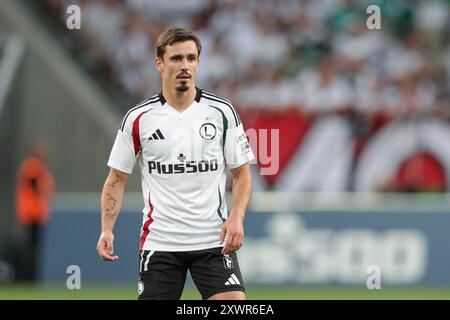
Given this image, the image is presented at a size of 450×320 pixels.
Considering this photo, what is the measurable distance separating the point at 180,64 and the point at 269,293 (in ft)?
22.2

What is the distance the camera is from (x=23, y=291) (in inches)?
523

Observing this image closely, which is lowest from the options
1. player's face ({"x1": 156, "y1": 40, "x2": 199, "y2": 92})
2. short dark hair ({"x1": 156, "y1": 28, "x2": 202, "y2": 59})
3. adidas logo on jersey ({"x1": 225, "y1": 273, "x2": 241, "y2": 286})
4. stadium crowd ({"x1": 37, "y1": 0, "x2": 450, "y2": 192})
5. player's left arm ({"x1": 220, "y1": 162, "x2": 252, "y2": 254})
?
adidas logo on jersey ({"x1": 225, "y1": 273, "x2": 241, "y2": 286})

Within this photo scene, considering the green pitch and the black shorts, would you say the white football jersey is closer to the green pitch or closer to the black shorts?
the black shorts

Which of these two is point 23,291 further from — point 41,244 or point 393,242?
point 393,242

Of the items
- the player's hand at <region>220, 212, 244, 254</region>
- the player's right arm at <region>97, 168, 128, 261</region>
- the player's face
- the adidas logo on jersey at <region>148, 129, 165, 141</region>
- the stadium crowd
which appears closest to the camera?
the player's hand at <region>220, 212, 244, 254</region>

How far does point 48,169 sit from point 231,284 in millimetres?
8806

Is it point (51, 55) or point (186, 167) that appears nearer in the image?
point (186, 167)

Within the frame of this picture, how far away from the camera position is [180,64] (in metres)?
6.58

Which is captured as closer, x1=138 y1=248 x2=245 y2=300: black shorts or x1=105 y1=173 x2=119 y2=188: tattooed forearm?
x1=138 y1=248 x2=245 y2=300: black shorts

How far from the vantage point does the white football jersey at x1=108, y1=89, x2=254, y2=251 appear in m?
6.67

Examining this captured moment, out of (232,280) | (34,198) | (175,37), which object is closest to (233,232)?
(232,280)

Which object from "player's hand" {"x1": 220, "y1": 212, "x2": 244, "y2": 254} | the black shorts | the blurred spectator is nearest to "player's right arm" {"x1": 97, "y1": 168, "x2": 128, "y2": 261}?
the black shorts

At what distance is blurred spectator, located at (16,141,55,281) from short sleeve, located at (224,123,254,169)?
7579 millimetres
